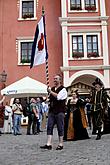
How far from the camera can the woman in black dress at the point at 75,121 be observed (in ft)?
34.0

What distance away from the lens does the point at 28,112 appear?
47.8ft

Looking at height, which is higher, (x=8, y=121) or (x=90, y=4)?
(x=90, y=4)

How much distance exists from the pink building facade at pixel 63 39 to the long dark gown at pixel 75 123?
11.6 meters

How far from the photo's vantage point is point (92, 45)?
901 inches

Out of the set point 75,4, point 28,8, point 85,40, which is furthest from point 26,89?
point 28,8

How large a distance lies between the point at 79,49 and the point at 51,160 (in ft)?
55.0

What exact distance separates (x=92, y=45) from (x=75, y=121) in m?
13.2

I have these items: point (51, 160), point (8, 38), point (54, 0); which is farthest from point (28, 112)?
point (54, 0)

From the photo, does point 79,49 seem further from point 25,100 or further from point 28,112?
point 28,112

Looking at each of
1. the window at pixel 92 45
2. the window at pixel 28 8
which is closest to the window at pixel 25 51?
the window at pixel 28 8

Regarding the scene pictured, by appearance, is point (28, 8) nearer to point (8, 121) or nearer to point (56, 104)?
point (8, 121)

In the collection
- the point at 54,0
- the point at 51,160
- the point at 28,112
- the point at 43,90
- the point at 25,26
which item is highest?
the point at 54,0

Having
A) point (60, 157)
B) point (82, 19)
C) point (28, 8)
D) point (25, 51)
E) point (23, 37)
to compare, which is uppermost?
point (28, 8)

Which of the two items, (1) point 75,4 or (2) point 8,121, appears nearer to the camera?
(2) point 8,121
